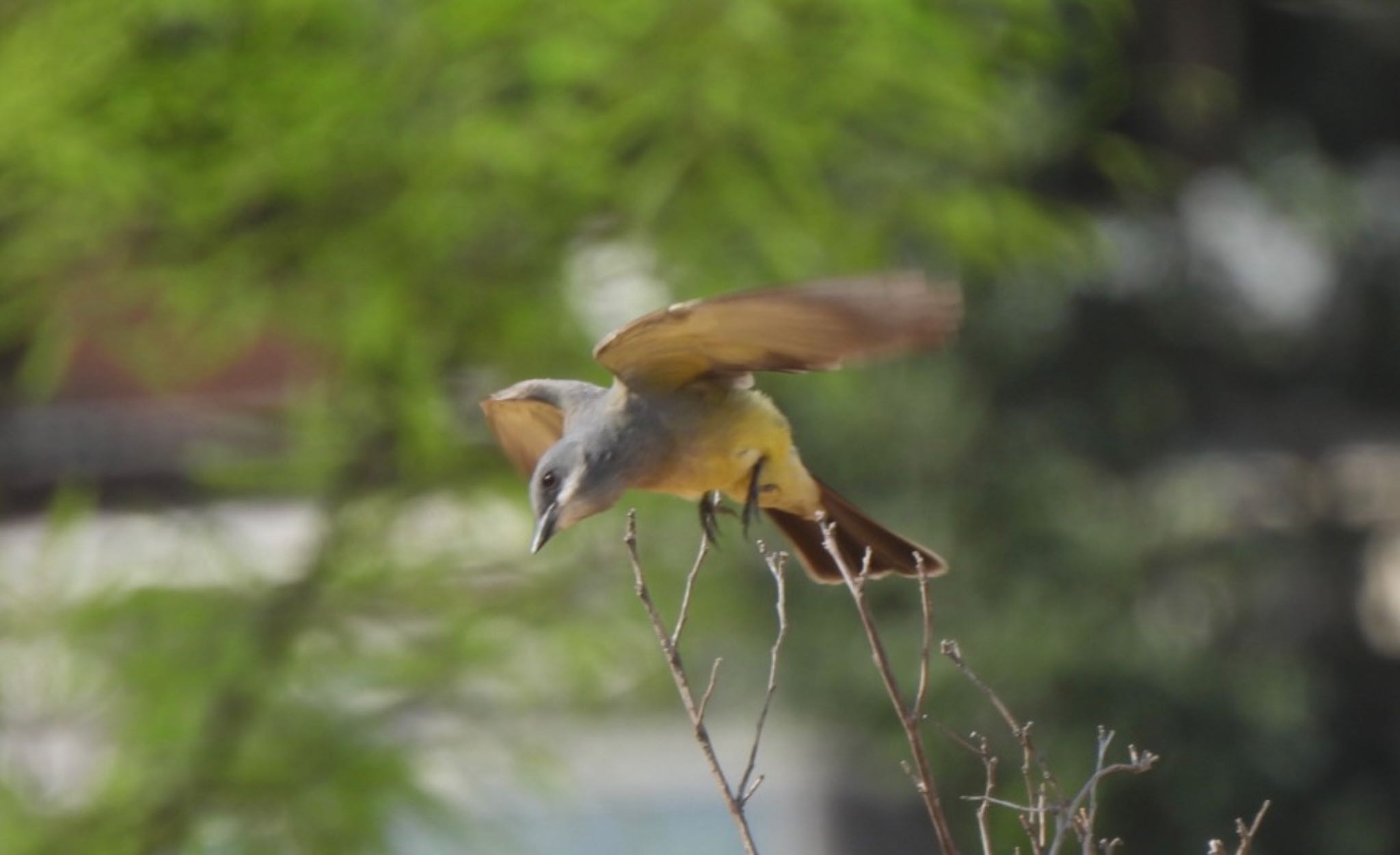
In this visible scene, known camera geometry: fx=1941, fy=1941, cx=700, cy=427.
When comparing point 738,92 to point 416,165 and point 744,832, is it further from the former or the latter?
point 744,832

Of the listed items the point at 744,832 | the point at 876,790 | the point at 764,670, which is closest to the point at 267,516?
the point at 764,670

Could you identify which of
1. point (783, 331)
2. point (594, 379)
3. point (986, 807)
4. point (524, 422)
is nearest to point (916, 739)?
point (986, 807)

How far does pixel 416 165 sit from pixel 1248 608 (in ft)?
9.54

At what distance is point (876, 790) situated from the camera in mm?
5559

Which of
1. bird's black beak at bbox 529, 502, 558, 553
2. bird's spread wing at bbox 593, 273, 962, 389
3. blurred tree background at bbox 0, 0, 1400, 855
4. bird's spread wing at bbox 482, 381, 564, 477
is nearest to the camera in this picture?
bird's spread wing at bbox 593, 273, 962, 389

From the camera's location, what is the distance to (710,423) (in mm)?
1701

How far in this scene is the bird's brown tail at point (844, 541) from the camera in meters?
1.70

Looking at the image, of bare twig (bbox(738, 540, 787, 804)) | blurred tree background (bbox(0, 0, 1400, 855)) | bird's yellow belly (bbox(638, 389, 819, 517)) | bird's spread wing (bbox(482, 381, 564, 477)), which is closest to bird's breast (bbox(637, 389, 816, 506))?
bird's yellow belly (bbox(638, 389, 819, 517))

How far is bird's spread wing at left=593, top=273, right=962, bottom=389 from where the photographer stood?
1.35m

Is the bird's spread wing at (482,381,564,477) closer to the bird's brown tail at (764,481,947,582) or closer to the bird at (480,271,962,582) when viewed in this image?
the bird at (480,271,962,582)

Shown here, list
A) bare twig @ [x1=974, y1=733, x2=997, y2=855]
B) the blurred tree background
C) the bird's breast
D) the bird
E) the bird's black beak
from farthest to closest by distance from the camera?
the blurred tree background < the bird's breast < the bird's black beak < the bird < bare twig @ [x1=974, y1=733, x2=997, y2=855]

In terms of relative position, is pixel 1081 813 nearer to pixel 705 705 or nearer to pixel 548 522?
pixel 705 705

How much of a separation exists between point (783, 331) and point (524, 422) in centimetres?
51

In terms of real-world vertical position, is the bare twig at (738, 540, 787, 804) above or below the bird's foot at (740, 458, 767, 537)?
below
